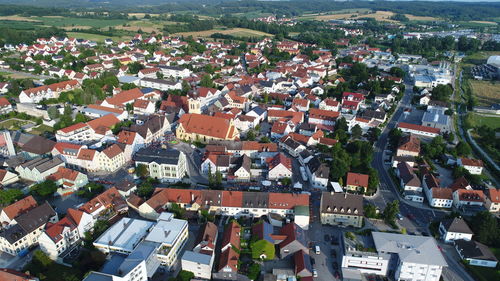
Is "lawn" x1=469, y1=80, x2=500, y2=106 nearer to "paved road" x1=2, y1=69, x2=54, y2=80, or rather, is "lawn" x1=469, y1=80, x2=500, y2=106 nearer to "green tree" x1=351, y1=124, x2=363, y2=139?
"green tree" x1=351, y1=124, x2=363, y2=139

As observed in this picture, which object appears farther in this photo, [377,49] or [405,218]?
[377,49]

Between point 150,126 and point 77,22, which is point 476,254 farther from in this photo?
point 77,22

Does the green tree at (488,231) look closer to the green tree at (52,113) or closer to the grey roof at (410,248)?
the grey roof at (410,248)

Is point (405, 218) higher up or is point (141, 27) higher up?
point (141, 27)

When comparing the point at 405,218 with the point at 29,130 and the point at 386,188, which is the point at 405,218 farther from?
the point at 29,130

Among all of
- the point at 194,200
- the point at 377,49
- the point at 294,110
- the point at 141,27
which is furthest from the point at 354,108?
the point at 141,27
